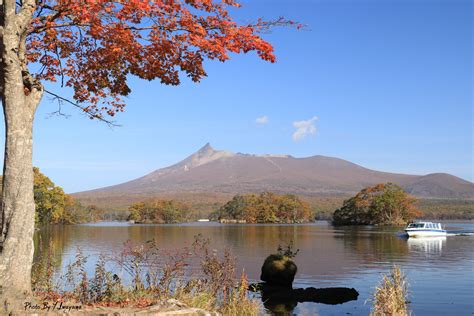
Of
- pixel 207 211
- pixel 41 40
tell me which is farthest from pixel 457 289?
pixel 207 211

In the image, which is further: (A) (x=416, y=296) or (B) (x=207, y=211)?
(B) (x=207, y=211)

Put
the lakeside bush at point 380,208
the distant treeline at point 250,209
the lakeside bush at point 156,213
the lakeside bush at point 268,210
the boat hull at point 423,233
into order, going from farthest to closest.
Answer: the lakeside bush at point 156,213 → the lakeside bush at point 268,210 → the lakeside bush at point 380,208 → the distant treeline at point 250,209 → the boat hull at point 423,233

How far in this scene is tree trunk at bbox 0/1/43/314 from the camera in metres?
9.02

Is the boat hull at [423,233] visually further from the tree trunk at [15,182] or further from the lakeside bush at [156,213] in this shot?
the lakeside bush at [156,213]

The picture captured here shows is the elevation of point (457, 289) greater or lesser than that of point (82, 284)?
lesser

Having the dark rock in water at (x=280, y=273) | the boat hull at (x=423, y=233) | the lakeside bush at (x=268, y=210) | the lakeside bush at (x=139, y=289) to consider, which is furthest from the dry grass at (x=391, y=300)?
the lakeside bush at (x=268, y=210)

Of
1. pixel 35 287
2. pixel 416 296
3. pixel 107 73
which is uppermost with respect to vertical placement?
pixel 107 73

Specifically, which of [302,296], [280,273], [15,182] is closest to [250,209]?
[280,273]

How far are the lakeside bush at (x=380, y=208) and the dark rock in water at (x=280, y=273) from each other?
8611 centimetres

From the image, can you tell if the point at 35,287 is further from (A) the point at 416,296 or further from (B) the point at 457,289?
(B) the point at 457,289

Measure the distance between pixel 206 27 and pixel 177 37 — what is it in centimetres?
65

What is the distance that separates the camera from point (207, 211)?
158750 millimetres

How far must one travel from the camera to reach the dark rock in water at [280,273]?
21938 millimetres

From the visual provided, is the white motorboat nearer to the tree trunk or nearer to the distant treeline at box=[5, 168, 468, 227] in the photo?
the distant treeline at box=[5, 168, 468, 227]
